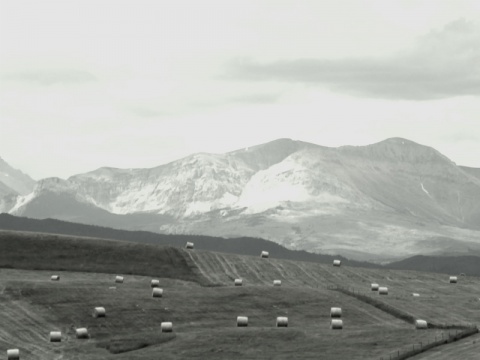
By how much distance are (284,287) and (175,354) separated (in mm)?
51606

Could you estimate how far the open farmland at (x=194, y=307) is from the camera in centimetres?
11475

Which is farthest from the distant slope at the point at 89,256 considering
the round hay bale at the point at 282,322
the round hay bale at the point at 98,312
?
the round hay bale at the point at 282,322

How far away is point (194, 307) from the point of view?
470 feet

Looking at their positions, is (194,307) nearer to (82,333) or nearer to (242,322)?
(242,322)

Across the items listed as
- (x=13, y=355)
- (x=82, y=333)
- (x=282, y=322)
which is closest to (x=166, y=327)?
(x=82, y=333)

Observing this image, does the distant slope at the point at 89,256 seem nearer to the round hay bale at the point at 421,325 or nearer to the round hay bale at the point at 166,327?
the round hay bale at the point at 166,327

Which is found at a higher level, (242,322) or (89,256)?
(89,256)

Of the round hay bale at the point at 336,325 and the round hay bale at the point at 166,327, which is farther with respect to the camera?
the round hay bale at the point at 166,327

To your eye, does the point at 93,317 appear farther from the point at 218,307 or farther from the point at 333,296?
→ the point at 333,296

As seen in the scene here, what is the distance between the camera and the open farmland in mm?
114750

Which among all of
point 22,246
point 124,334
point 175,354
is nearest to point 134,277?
point 22,246

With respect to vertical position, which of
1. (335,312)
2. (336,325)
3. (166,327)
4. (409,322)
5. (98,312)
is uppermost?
(335,312)

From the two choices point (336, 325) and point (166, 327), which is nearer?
point (336, 325)

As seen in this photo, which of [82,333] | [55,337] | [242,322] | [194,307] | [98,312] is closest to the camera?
[55,337]
